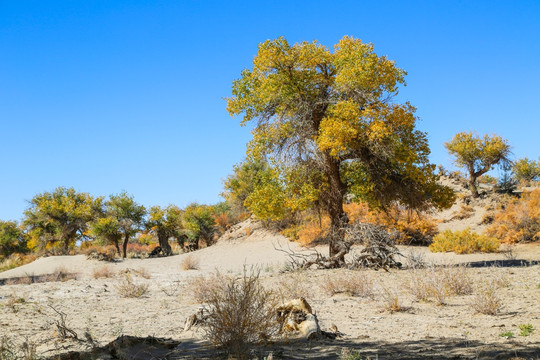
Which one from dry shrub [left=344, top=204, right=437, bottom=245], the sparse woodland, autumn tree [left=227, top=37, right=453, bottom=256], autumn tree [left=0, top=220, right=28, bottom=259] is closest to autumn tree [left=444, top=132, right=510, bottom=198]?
the sparse woodland

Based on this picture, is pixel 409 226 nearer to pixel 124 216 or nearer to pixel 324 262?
pixel 324 262

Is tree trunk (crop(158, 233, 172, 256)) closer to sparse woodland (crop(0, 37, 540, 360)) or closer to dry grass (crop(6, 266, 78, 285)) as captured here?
sparse woodland (crop(0, 37, 540, 360))

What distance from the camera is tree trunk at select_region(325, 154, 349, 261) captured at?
48.9 feet

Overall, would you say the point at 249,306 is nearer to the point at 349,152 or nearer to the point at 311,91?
the point at 349,152

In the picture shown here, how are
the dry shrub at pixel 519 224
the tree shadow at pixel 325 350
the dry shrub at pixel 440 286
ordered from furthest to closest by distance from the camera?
the dry shrub at pixel 519 224 → the dry shrub at pixel 440 286 → the tree shadow at pixel 325 350

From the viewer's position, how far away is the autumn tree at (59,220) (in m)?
33.3

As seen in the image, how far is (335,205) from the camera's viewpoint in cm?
1522

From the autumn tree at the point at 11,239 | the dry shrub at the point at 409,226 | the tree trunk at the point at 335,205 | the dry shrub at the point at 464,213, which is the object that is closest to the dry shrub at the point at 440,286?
the tree trunk at the point at 335,205

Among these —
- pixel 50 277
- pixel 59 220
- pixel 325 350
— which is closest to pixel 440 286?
pixel 325 350

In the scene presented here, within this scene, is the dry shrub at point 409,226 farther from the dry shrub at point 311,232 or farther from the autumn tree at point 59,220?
the autumn tree at point 59,220

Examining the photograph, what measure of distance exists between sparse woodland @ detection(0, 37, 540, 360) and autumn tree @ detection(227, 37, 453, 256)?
5 cm

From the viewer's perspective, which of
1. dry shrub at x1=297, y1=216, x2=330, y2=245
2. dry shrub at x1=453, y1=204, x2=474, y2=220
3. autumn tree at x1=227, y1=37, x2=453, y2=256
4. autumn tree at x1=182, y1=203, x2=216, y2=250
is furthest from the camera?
autumn tree at x1=182, y1=203, x2=216, y2=250

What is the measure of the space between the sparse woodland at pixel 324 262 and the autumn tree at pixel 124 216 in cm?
10

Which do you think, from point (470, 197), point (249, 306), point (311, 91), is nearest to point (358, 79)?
point (311, 91)
